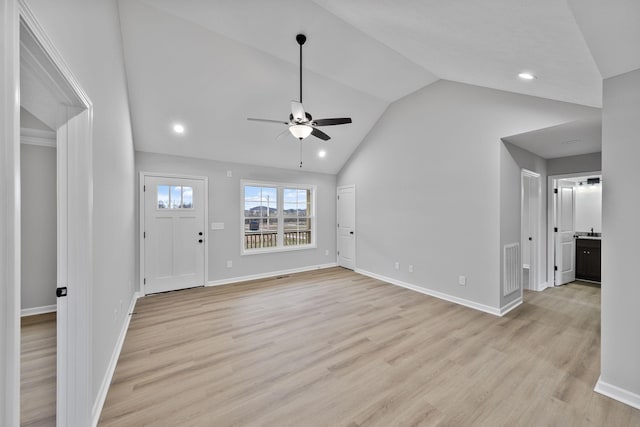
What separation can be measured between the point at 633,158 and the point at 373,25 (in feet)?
7.69

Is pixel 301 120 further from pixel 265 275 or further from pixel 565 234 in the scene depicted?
pixel 565 234

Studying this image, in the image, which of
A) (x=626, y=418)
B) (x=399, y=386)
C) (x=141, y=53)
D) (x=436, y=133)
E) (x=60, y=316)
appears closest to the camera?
(x=60, y=316)

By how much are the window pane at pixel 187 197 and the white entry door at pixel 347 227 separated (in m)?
3.35

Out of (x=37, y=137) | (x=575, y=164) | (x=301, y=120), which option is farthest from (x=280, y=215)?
(x=575, y=164)

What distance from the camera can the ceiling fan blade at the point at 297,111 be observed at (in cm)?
262

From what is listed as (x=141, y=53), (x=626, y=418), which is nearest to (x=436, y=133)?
(x=626, y=418)

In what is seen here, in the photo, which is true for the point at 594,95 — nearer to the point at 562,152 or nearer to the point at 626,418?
the point at 562,152

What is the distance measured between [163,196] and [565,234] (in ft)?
24.3

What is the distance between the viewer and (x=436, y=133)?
4172mm

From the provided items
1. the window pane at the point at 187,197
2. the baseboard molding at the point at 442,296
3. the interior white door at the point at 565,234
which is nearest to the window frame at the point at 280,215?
the window pane at the point at 187,197

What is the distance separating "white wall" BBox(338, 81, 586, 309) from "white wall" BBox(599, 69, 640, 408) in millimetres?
999

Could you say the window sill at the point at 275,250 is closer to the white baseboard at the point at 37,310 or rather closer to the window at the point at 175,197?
the window at the point at 175,197

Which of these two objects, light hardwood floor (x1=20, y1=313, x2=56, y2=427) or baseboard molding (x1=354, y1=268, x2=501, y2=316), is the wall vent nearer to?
baseboard molding (x1=354, y1=268, x2=501, y2=316)

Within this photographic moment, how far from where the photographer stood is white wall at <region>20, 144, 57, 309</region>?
9.98ft
